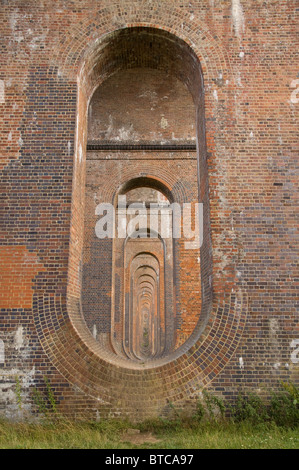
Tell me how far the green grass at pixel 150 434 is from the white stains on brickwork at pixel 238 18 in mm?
6336

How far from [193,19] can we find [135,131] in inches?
226

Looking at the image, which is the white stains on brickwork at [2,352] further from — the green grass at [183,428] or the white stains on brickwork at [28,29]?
the white stains on brickwork at [28,29]

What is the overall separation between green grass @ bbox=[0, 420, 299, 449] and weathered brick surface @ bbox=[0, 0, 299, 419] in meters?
0.22

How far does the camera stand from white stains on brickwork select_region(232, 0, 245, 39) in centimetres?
641

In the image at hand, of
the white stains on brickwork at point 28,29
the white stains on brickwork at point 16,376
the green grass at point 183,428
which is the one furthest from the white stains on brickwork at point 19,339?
the white stains on brickwork at point 28,29

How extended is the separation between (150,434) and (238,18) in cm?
698

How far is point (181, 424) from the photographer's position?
464 centimetres

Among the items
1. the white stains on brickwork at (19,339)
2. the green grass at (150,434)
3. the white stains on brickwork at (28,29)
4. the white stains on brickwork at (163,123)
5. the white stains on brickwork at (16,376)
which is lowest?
the green grass at (150,434)

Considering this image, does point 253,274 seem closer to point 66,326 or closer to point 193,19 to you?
point 66,326

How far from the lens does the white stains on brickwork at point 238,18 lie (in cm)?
641

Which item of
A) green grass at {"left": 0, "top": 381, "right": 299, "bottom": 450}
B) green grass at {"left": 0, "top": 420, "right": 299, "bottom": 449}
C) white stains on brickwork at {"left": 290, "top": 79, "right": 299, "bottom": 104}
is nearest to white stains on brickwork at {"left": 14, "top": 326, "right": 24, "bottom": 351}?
green grass at {"left": 0, "top": 381, "right": 299, "bottom": 450}

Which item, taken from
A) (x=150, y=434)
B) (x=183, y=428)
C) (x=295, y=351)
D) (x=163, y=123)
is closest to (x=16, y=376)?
(x=150, y=434)

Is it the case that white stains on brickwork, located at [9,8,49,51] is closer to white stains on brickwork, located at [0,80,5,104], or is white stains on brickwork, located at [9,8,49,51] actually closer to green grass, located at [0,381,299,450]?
white stains on brickwork, located at [0,80,5,104]
